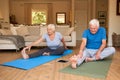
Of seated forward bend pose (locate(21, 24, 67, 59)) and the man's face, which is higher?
the man's face

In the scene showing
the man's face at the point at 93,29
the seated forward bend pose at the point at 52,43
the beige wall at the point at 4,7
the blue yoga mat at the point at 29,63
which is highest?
the beige wall at the point at 4,7

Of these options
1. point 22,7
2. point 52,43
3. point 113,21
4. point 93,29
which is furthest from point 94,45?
point 22,7

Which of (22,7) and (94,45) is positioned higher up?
(22,7)

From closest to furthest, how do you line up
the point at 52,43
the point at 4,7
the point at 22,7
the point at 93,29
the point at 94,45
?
the point at 93,29 → the point at 94,45 → the point at 52,43 → the point at 4,7 → the point at 22,7

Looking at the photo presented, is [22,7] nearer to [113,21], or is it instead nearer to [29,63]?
[113,21]

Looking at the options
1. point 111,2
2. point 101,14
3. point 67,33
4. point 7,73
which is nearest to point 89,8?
point 101,14

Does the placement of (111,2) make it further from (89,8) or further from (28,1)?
(28,1)

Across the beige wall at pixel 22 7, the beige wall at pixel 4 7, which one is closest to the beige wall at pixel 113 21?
the beige wall at pixel 22 7

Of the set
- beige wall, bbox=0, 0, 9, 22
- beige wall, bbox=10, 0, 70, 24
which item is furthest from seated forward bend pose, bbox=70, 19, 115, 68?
beige wall, bbox=10, 0, 70, 24

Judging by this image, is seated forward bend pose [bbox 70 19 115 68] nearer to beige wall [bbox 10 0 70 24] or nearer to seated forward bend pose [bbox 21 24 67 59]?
seated forward bend pose [bbox 21 24 67 59]

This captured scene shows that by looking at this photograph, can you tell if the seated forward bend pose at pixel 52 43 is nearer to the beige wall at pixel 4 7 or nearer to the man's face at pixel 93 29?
the man's face at pixel 93 29

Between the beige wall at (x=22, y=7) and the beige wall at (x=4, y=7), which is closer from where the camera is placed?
the beige wall at (x=4, y=7)

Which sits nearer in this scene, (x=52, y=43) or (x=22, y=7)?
(x=52, y=43)

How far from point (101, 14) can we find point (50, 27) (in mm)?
7178
